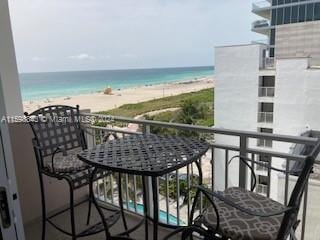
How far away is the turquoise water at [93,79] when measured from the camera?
75.9 ft

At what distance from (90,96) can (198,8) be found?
35.0 ft

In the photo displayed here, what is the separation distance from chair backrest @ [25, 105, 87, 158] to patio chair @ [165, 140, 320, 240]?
1.44 m

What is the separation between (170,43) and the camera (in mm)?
21719

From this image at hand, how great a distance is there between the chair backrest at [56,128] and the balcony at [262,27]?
1521 cm

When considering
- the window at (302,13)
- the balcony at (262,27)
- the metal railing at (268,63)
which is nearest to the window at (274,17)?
the balcony at (262,27)

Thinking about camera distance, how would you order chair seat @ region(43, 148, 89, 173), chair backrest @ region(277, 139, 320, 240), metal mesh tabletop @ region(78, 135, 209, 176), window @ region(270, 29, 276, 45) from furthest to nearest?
1. window @ region(270, 29, 276, 45)
2. chair seat @ region(43, 148, 89, 173)
3. metal mesh tabletop @ region(78, 135, 209, 176)
4. chair backrest @ region(277, 139, 320, 240)

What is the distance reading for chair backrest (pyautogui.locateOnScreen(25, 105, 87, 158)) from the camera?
88.4 inches

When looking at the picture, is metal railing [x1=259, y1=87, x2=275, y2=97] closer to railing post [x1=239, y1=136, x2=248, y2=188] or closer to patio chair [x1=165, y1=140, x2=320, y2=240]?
railing post [x1=239, y1=136, x2=248, y2=188]

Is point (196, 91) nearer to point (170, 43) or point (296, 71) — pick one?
point (170, 43)

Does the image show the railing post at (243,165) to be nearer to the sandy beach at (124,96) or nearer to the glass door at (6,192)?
the glass door at (6,192)

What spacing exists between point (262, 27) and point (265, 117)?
247 inches

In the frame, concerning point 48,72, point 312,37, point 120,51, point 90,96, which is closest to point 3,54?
point 312,37

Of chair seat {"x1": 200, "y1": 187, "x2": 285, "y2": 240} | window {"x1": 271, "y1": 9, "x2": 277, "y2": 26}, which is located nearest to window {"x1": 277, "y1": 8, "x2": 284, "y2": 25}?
window {"x1": 271, "y1": 9, "x2": 277, "y2": 26}

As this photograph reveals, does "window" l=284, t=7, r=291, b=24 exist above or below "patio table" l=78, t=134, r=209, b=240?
above
